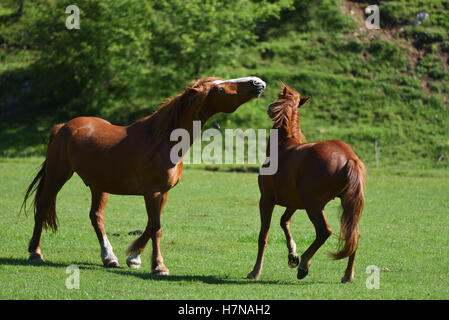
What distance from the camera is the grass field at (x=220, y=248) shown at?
7887 millimetres

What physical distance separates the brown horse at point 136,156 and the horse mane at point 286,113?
666 mm

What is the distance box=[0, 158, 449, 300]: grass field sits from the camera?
7.89 metres

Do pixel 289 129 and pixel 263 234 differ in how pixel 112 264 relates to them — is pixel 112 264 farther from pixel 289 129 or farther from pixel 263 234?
pixel 289 129

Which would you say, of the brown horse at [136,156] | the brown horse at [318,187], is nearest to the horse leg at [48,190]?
the brown horse at [136,156]

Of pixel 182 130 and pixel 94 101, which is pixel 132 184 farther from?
pixel 94 101

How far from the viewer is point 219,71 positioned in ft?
104

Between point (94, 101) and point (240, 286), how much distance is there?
25164 millimetres

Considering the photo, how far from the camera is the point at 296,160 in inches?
340

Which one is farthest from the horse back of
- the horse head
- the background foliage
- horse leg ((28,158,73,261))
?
the background foliage

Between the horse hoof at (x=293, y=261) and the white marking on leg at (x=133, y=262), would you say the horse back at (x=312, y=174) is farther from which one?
the white marking on leg at (x=133, y=262)

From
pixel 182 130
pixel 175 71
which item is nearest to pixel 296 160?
pixel 182 130

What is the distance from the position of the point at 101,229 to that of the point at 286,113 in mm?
3422

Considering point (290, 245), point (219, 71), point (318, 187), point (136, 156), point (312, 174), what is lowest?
point (290, 245)

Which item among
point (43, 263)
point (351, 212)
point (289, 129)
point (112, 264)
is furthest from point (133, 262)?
point (351, 212)
